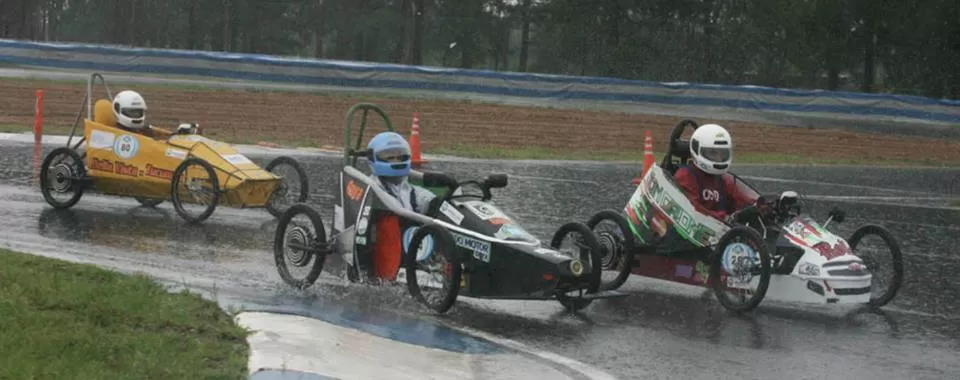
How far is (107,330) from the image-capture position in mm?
8336

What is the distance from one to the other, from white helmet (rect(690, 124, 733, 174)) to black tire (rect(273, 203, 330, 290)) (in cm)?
301

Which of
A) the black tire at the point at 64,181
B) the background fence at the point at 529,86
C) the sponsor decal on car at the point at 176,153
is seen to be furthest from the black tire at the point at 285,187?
the background fence at the point at 529,86

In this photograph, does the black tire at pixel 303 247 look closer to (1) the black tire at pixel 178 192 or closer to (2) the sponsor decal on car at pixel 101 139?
(1) the black tire at pixel 178 192

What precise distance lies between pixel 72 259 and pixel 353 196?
7.60 ft

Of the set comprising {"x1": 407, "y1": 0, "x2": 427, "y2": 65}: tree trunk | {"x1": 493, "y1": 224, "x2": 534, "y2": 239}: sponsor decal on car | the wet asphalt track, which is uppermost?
{"x1": 407, "y1": 0, "x2": 427, "y2": 65}: tree trunk

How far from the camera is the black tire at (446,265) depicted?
32.9ft

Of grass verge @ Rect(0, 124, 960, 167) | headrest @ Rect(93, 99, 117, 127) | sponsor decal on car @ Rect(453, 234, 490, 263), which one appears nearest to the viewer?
sponsor decal on car @ Rect(453, 234, 490, 263)

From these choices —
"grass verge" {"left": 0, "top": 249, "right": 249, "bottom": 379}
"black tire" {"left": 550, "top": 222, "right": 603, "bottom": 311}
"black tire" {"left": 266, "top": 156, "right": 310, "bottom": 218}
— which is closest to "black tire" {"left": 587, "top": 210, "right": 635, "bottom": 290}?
"black tire" {"left": 550, "top": 222, "right": 603, "bottom": 311}

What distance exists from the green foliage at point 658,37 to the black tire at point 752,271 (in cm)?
4087

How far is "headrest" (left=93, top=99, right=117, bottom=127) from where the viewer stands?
1573 centimetres

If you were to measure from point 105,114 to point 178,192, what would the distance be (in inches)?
65.9

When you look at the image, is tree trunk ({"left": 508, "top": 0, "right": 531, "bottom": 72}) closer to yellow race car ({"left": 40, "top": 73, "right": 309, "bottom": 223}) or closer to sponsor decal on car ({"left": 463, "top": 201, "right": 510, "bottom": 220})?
yellow race car ({"left": 40, "top": 73, "right": 309, "bottom": 223})

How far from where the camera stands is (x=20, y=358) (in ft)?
24.1

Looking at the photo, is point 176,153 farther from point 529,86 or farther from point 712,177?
point 529,86
